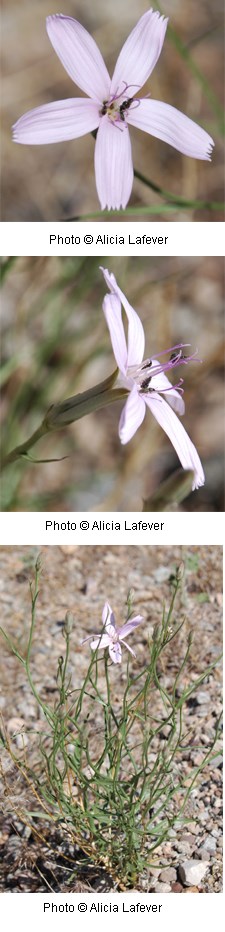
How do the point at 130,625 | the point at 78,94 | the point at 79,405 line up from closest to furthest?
the point at 79,405
the point at 130,625
the point at 78,94

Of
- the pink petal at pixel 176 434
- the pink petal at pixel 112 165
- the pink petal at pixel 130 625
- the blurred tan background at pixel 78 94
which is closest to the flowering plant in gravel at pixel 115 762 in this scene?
the pink petal at pixel 130 625

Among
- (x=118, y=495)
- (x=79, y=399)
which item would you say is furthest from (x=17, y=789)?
(x=118, y=495)

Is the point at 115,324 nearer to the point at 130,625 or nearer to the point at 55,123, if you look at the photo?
the point at 55,123

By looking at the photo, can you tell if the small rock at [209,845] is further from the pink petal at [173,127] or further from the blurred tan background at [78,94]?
the blurred tan background at [78,94]

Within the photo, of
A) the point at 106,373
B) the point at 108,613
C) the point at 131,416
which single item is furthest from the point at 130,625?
the point at 106,373

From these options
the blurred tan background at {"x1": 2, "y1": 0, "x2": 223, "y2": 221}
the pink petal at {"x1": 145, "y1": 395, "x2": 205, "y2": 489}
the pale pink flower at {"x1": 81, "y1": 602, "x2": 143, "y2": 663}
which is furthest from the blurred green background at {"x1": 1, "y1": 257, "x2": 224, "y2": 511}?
the pink petal at {"x1": 145, "y1": 395, "x2": 205, "y2": 489}
